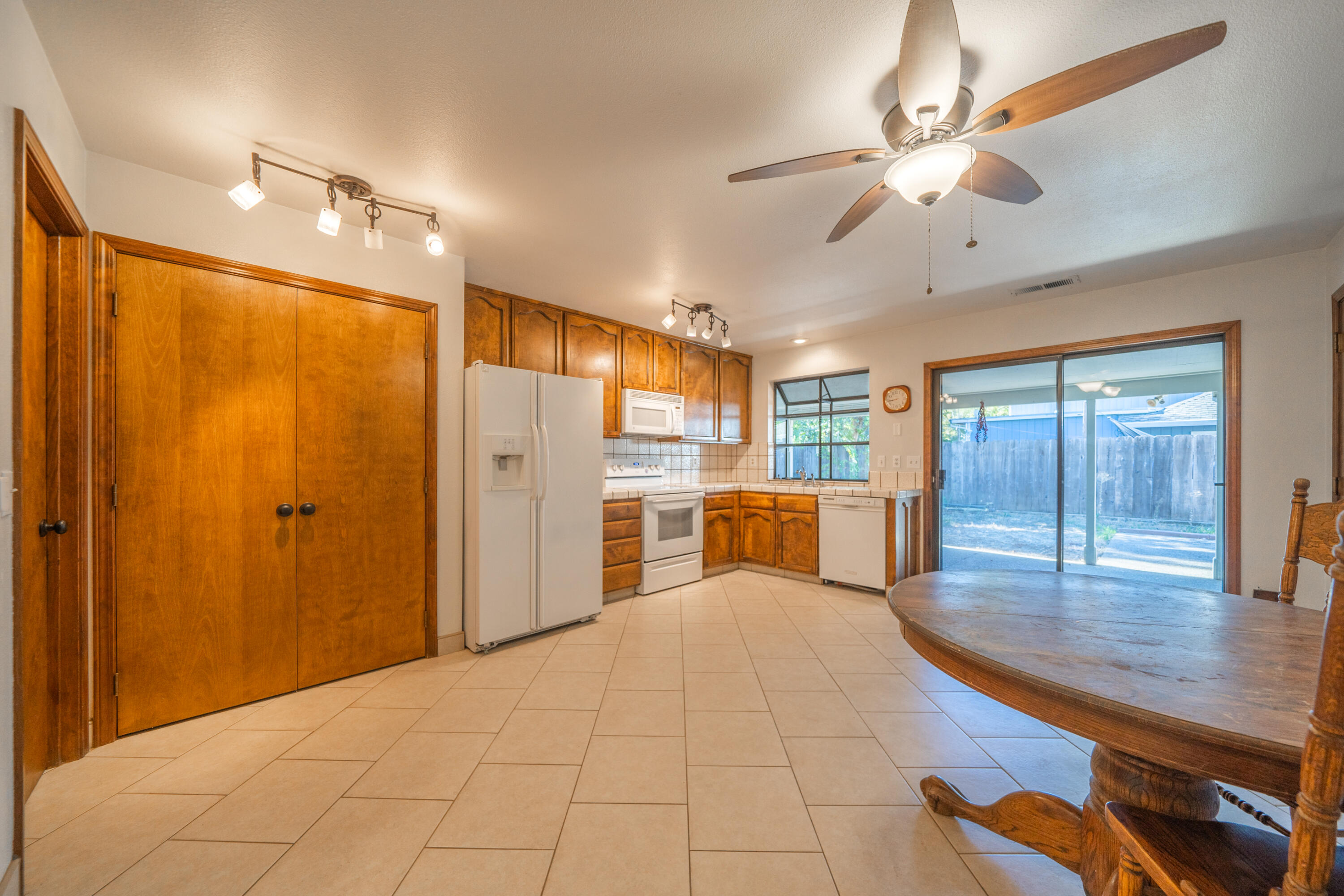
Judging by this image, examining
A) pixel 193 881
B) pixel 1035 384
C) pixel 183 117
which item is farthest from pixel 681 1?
pixel 1035 384

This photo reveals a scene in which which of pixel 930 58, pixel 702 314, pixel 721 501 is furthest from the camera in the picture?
pixel 721 501

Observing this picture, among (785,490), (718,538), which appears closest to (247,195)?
(718,538)

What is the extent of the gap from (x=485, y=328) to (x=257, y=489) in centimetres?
163

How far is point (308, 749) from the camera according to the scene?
5.97 ft

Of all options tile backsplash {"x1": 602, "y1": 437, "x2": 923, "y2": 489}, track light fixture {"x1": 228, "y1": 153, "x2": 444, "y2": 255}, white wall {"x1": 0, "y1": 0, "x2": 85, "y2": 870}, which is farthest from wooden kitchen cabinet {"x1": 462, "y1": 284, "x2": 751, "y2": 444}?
white wall {"x1": 0, "y1": 0, "x2": 85, "y2": 870}

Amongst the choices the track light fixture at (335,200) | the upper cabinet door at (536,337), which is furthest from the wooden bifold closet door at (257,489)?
the upper cabinet door at (536,337)

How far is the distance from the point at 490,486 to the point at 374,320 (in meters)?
1.06

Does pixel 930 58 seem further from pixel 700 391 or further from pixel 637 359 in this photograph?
pixel 700 391

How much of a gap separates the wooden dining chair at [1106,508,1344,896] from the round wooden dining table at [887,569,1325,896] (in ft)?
0.17

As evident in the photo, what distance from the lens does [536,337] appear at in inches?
141

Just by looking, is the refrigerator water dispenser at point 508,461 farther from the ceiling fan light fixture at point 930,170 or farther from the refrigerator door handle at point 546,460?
the ceiling fan light fixture at point 930,170

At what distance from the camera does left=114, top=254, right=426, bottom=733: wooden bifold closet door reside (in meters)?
1.90

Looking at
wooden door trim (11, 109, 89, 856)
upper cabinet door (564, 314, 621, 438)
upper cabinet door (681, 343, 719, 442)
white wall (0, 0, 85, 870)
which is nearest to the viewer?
white wall (0, 0, 85, 870)

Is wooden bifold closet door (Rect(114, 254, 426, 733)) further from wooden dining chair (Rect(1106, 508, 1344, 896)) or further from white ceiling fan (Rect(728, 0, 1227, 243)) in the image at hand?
wooden dining chair (Rect(1106, 508, 1344, 896))
